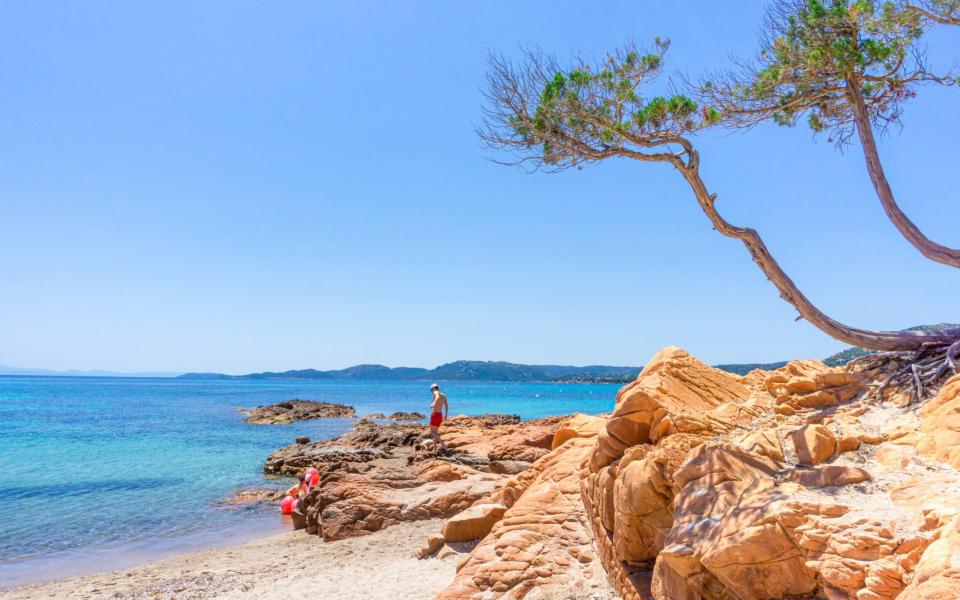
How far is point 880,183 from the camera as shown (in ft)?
28.3

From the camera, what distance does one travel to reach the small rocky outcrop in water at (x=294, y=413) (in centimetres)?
4788

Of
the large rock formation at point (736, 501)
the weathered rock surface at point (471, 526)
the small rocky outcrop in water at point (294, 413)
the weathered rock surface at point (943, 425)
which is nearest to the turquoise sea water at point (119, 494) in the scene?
the weathered rock surface at point (471, 526)

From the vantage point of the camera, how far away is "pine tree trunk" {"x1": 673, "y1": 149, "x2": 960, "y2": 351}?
296 inches

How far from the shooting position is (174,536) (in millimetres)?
14297

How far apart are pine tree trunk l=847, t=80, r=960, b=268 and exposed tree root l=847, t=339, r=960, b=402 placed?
172cm

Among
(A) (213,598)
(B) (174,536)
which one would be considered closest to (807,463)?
(A) (213,598)

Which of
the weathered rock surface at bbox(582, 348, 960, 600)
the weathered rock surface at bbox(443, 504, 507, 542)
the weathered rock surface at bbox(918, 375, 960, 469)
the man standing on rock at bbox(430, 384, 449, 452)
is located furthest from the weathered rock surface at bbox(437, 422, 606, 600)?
the man standing on rock at bbox(430, 384, 449, 452)

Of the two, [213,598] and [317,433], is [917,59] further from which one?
[317,433]

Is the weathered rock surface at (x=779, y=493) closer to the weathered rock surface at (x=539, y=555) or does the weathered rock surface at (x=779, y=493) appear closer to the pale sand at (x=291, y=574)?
the weathered rock surface at (x=539, y=555)

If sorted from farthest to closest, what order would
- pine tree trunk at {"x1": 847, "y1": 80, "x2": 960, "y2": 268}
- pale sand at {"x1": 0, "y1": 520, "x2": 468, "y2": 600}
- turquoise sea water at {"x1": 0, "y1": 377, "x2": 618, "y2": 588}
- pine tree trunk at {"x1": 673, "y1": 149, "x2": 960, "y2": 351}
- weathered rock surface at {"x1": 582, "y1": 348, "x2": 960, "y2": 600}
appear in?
turquoise sea water at {"x1": 0, "y1": 377, "x2": 618, "y2": 588}
pale sand at {"x1": 0, "y1": 520, "x2": 468, "y2": 600}
pine tree trunk at {"x1": 847, "y1": 80, "x2": 960, "y2": 268}
pine tree trunk at {"x1": 673, "y1": 149, "x2": 960, "y2": 351}
weathered rock surface at {"x1": 582, "y1": 348, "x2": 960, "y2": 600}

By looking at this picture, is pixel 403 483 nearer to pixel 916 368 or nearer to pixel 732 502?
pixel 732 502

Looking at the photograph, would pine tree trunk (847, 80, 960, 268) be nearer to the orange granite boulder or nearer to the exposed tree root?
the exposed tree root

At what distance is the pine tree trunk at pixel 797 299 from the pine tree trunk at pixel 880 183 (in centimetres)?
136

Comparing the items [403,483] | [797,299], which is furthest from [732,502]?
[403,483]
